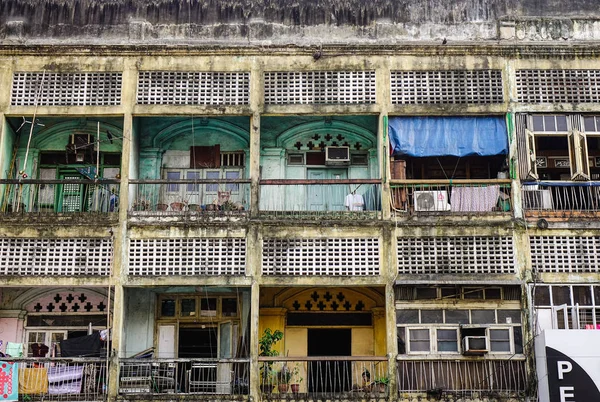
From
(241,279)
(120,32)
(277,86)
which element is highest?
(120,32)

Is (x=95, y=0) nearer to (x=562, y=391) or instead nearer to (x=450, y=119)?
(x=450, y=119)

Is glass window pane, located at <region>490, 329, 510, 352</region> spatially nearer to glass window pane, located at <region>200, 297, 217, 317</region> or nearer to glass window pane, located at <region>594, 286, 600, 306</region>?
glass window pane, located at <region>594, 286, 600, 306</region>

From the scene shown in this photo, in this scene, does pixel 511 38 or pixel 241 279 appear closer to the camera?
pixel 241 279

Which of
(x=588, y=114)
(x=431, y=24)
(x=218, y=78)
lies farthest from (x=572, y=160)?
(x=218, y=78)

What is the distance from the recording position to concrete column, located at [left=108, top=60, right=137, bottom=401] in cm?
1602

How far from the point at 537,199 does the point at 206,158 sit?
705 centimetres

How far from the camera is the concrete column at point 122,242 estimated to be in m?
16.0

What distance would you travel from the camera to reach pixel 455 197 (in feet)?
55.9

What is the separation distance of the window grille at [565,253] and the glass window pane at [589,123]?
2271 millimetres

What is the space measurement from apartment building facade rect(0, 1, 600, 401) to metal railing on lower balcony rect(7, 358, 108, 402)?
38mm

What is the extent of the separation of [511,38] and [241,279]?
748cm

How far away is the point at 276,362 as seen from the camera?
54.9ft

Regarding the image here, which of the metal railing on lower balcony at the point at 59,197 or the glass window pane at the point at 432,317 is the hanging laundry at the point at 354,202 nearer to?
the glass window pane at the point at 432,317

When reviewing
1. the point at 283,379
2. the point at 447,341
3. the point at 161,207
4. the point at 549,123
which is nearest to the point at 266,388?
the point at 283,379
